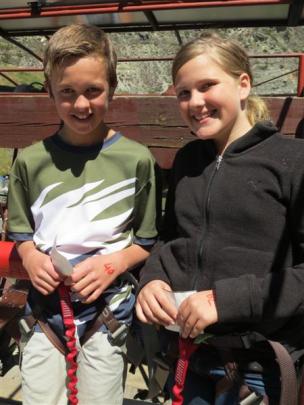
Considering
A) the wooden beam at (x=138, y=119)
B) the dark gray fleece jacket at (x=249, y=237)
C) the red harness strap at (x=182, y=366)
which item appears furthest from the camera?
the wooden beam at (x=138, y=119)

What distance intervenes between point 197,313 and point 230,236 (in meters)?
0.27

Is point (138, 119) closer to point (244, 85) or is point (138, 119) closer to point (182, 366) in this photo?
point (244, 85)

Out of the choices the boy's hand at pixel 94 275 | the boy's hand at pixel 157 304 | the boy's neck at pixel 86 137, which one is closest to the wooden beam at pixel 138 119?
the boy's neck at pixel 86 137

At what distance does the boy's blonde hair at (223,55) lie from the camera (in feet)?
5.21

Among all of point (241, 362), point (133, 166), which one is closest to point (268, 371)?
point (241, 362)

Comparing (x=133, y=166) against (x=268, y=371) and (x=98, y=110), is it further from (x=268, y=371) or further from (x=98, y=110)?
(x=268, y=371)

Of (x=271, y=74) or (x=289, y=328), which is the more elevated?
(x=271, y=74)

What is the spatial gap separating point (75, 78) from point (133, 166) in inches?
14.2

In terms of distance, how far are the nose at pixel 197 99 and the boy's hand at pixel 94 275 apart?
58cm

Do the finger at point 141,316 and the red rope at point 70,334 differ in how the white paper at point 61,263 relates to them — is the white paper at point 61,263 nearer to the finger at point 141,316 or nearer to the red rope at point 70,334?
the red rope at point 70,334

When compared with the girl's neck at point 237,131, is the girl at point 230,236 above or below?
below

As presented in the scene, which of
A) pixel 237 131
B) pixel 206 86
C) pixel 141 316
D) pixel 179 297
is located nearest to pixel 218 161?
pixel 237 131

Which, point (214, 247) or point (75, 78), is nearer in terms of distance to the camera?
point (214, 247)

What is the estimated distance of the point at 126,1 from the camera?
3.32m
